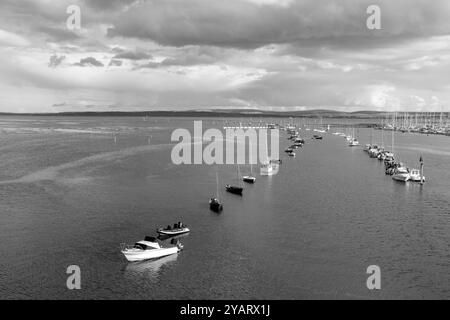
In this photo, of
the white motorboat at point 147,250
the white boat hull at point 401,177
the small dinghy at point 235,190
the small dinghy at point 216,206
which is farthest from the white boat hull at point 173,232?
the white boat hull at point 401,177

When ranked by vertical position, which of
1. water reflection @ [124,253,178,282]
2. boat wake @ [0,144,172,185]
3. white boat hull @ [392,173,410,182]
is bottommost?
water reflection @ [124,253,178,282]

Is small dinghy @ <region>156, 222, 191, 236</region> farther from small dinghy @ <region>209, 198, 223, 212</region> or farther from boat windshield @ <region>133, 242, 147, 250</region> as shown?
small dinghy @ <region>209, 198, 223, 212</region>

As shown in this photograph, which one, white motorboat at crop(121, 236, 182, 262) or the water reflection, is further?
white motorboat at crop(121, 236, 182, 262)

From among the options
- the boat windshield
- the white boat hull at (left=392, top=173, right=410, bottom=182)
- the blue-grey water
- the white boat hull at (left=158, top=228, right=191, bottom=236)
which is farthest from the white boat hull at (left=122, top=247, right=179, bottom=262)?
the white boat hull at (left=392, top=173, right=410, bottom=182)

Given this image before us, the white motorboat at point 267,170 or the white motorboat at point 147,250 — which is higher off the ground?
the white motorboat at point 267,170

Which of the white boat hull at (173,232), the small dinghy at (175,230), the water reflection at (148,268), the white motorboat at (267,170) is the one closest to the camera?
the water reflection at (148,268)

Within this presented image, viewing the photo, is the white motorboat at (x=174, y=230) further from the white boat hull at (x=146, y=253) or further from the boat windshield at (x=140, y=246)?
the boat windshield at (x=140, y=246)

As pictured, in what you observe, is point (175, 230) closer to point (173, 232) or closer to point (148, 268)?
point (173, 232)
